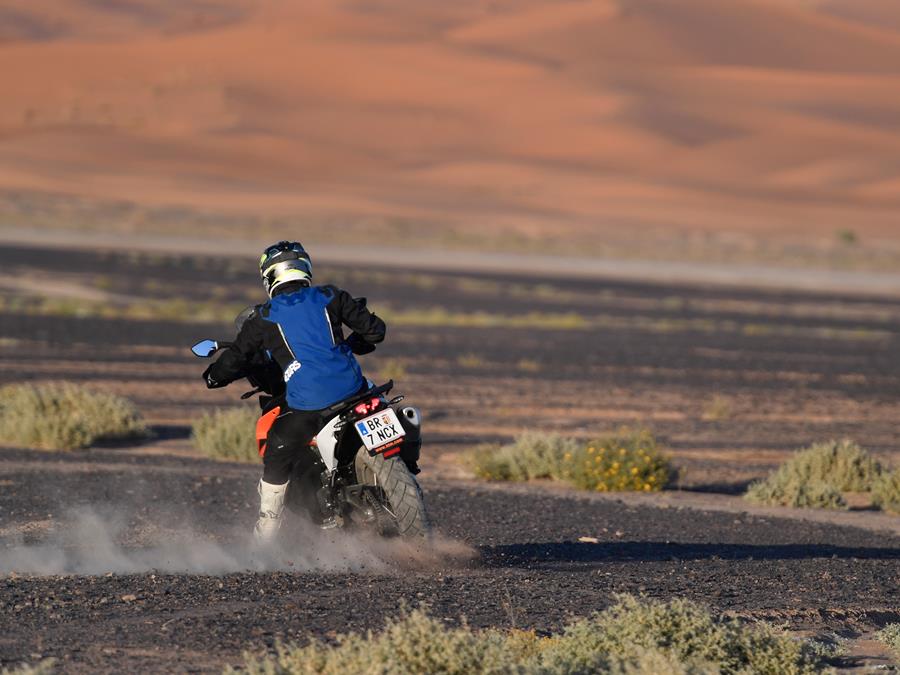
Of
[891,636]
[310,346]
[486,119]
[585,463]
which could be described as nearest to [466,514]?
[585,463]

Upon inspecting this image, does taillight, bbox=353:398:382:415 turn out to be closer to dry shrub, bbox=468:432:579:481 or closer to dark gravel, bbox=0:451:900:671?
dark gravel, bbox=0:451:900:671

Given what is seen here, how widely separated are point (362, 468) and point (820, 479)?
8057 millimetres

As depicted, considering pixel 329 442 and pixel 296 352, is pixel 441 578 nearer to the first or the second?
pixel 329 442

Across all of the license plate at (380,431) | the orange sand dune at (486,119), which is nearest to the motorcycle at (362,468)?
the license plate at (380,431)

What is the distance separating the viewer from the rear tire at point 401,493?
944 centimetres

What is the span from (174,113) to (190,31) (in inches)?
1314

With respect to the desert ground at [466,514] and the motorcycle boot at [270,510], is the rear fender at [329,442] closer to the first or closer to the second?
the motorcycle boot at [270,510]

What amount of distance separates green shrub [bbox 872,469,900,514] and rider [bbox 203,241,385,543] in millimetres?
7610

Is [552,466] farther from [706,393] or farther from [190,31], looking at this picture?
[190,31]

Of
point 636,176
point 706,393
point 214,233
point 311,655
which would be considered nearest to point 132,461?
point 311,655

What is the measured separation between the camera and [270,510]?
970 centimetres

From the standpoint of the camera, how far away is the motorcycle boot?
9656 mm

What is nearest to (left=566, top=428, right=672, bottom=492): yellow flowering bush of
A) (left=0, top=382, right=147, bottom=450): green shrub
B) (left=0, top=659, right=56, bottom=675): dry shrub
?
(left=0, top=382, right=147, bottom=450): green shrub

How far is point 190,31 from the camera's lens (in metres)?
187
